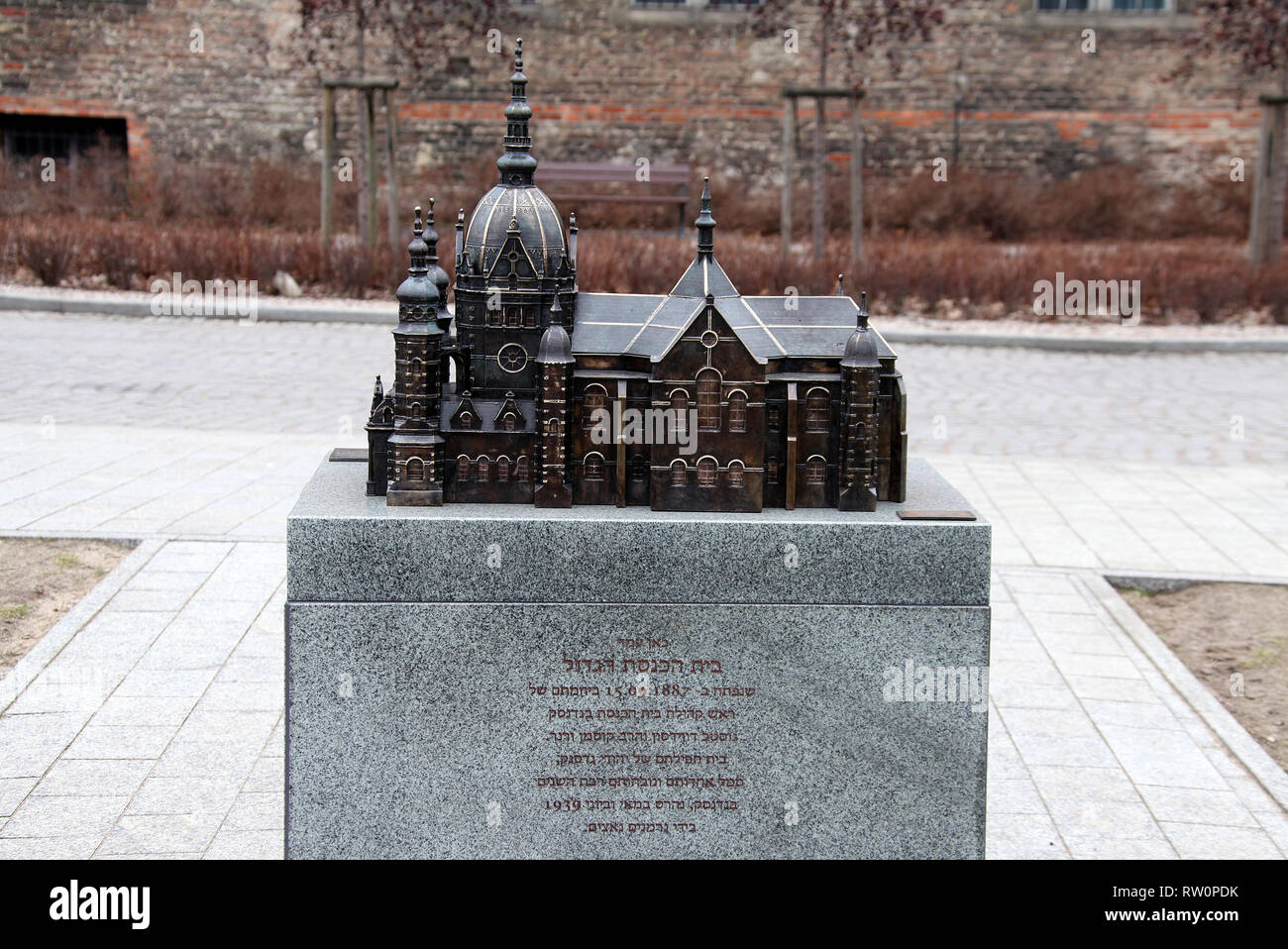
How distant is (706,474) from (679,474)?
82 millimetres

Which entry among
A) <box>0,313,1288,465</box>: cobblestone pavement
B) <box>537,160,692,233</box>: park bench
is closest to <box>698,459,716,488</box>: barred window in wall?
<box>0,313,1288,465</box>: cobblestone pavement

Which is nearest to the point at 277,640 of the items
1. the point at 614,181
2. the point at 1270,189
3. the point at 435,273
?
the point at 435,273

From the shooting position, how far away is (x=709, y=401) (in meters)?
4.58

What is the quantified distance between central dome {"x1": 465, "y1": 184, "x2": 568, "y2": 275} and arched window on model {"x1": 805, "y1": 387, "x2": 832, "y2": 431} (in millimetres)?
916

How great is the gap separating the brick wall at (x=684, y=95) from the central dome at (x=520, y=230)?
22.5m

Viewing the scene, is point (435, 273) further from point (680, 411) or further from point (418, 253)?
point (680, 411)

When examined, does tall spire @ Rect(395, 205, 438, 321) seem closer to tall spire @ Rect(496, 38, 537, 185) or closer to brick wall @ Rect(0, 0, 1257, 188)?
tall spire @ Rect(496, 38, 537, 185)

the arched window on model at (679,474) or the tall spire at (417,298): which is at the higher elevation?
the tall spire at (417,298)

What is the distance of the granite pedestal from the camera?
14.7 ft

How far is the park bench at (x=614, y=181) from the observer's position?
76.4 ft

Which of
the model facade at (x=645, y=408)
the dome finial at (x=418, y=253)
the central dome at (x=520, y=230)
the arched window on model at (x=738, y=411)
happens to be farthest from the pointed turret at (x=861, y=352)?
the dome finial at (x=418, y=253)

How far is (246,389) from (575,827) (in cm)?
884

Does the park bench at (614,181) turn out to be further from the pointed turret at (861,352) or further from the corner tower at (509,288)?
the pointed turret at (861,352)

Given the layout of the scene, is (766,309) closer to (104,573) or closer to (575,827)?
(575,827)
